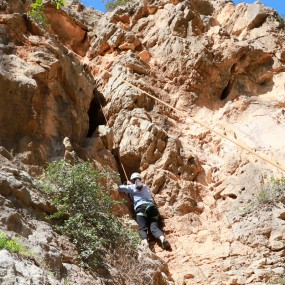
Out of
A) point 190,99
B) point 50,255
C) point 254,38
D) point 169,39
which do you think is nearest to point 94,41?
point 169,39

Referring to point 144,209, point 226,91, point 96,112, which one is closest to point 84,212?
point 144,209

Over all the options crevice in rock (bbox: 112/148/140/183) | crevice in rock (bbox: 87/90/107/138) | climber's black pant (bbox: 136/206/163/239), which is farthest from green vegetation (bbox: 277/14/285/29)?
climber's black pant (bbox: 136/206/163/239)

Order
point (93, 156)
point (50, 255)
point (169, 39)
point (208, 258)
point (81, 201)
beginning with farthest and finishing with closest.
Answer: point (169, 39)
point (93, 156)
point (208, 258)
point (81, 201)
point (50, 255)

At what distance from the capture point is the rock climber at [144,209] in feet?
29.2

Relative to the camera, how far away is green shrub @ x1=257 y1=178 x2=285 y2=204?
8953 millimetres

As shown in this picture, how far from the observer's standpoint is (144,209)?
9.16 metres

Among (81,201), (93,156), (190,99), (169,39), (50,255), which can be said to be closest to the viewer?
(50,255)

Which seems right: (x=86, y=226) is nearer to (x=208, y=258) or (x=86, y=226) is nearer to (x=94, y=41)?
(x=208, y=258)

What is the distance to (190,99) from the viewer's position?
13.0 meters

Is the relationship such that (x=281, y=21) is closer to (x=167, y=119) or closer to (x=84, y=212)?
(x=167, y=119)

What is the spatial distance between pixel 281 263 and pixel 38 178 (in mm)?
4247

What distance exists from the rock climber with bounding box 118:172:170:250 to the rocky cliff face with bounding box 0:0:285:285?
0.98 feet

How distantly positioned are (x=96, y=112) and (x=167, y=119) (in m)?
1.82

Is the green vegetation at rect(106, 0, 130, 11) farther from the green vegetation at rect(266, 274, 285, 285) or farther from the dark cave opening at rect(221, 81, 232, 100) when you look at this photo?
the green vegetation at rect(266, 274, 285, 285)
